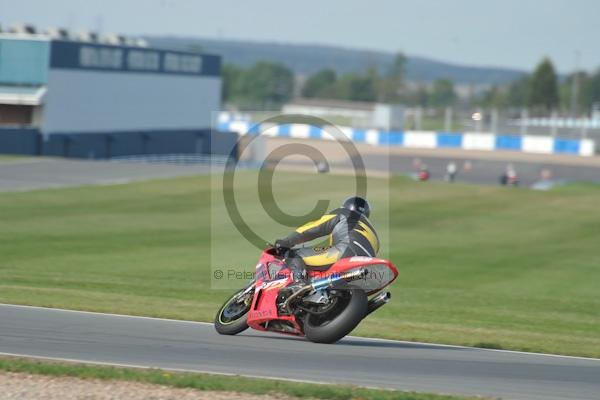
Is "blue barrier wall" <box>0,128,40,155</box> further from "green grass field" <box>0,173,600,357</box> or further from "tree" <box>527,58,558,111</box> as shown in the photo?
"tree" <box>527,58,558,111</box>

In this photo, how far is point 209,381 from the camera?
8875mm

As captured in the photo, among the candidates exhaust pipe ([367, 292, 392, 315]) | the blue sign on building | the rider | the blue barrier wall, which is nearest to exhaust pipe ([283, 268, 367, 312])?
the rider

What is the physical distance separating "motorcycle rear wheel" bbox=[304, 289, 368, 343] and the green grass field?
1.76m

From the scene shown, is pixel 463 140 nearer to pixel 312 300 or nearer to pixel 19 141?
pixel 19 141

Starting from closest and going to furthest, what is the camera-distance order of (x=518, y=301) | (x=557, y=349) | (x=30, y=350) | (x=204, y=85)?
(x=30, y=350) → (x=557, y=349) → (x=518, y=301) → (x=204, y=85)

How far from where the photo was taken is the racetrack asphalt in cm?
930

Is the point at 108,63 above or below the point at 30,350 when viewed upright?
above

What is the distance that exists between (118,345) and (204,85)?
6799 centimetres

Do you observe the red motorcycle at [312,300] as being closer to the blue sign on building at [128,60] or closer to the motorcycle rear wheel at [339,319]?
the motorcycle rear wheel at [339,319]

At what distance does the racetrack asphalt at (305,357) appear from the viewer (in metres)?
9.30

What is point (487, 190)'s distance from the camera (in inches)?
1875

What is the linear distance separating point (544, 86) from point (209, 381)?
15645cm

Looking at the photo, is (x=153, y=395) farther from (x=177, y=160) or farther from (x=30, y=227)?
(x=177, y=160)

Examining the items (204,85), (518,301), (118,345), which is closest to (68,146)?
(204,85)
